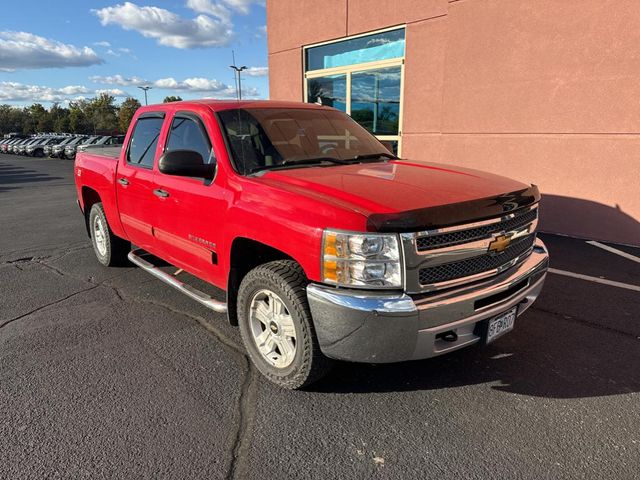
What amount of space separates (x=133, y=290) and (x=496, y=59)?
21.4 ft

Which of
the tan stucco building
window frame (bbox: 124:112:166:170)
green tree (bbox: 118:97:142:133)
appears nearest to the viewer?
window frame (bbox: 124:112:166:170)

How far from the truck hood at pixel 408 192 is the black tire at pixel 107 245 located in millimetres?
3186

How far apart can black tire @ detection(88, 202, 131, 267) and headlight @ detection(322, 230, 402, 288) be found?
395 cm

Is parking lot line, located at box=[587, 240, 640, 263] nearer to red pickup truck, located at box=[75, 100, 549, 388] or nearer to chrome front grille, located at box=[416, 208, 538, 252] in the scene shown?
red pickup truck, located at box=[75, 100, 549, 388]

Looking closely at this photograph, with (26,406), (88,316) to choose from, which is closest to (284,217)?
(26,406)

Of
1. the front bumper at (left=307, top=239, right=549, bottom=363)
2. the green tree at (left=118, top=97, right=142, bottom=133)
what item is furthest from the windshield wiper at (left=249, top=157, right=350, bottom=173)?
the green tree at (left=118, top=97, right=142, bottom=133)

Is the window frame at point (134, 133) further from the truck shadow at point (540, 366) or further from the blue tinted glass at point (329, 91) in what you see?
the blue tinted glass at point (329, 91)

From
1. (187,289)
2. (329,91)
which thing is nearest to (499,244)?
(187,289)

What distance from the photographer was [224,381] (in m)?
3.19

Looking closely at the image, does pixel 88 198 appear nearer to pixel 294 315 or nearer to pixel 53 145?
pixel 294 315

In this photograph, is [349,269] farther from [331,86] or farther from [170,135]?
[331,86]

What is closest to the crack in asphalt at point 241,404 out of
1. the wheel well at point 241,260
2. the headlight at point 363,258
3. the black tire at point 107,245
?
the wheel well at point 241,260

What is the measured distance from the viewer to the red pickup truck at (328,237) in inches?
98.4

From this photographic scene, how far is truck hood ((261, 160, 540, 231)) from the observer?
97.8 inches
